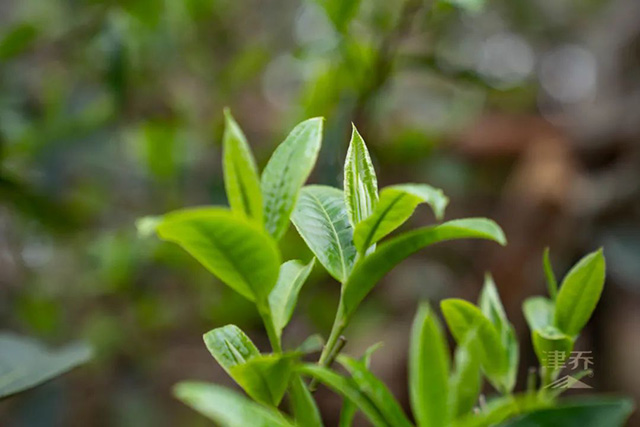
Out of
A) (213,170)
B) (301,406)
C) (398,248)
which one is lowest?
(213,170)

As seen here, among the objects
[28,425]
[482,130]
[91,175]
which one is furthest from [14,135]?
[482,130]

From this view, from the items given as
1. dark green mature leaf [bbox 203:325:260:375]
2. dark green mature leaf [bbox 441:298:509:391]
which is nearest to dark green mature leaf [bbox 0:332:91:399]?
dark green mature leaf [bbox 203:325:260:375]

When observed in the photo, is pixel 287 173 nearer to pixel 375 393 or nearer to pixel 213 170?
pixel 375 393

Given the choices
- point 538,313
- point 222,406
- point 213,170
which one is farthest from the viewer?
point 213,170

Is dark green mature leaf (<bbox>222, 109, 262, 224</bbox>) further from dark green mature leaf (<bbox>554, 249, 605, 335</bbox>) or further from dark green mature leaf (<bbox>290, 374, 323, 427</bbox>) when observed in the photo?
dark green mature leaf (<bbox>554, 249, 605, 335</bbox>)

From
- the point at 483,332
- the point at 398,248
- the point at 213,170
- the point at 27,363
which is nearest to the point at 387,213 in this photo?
the point at 398,248

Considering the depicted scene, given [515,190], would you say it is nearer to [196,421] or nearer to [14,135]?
[196,421]
